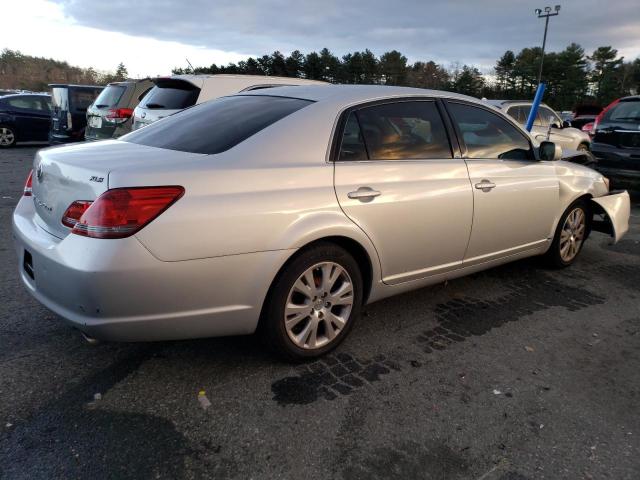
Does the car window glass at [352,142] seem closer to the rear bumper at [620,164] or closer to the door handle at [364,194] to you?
the door handle at [364,194]

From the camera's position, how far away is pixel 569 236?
4832 mm

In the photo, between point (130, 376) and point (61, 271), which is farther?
point (130, 376)

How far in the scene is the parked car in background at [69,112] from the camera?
1198 centimetres

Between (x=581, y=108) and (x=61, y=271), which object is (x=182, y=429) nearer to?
(x=61, y=271)

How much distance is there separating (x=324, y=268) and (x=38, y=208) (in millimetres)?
1645

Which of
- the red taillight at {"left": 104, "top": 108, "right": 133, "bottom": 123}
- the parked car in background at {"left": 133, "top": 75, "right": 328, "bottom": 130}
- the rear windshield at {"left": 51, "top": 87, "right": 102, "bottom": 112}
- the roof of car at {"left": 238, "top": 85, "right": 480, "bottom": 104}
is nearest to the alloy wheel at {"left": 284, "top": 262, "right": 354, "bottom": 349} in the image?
the roof of car at {"left": 238, "top": 85, "right": 480, "bottom": 104}

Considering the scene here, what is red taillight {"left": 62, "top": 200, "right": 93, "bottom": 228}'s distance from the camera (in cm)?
244

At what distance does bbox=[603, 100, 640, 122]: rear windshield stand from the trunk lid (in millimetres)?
8154

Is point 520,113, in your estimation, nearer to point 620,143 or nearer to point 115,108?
point 620,143

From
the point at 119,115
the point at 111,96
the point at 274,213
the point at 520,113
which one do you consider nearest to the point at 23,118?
the point at 111,96

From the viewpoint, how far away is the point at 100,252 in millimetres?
2293

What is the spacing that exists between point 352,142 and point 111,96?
25.4 ft

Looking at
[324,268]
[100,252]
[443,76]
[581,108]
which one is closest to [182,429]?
[100,252]

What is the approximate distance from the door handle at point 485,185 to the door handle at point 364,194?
1.00 m
